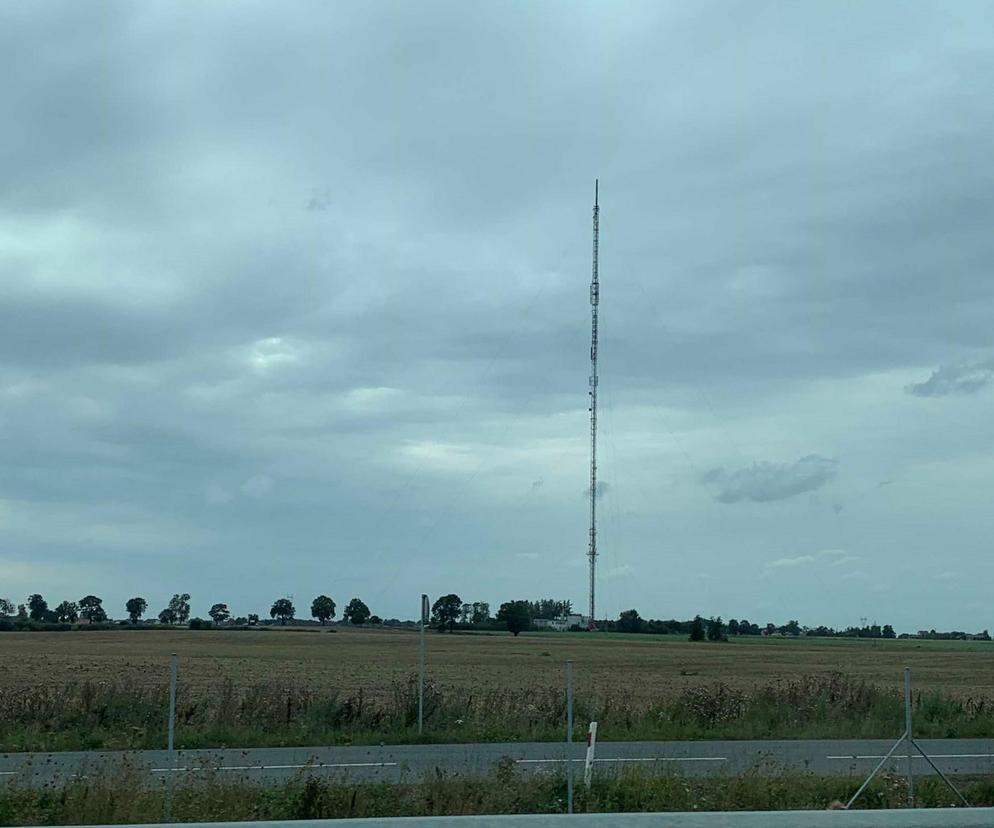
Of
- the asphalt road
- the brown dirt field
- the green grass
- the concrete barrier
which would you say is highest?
the concrete barrier

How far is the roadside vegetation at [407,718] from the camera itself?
72.7ft

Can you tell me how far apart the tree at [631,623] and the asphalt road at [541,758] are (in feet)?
318

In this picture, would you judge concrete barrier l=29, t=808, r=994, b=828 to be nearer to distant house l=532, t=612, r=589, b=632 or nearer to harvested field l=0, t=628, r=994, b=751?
harvested field l=0, t=628, r=994, b=751

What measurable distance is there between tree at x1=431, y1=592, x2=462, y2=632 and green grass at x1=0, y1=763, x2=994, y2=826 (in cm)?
7663

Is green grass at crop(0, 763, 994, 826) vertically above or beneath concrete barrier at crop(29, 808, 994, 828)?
beneath

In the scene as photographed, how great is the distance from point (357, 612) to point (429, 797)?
309 feet

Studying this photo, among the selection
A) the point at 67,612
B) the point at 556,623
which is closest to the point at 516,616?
the point at 556,623

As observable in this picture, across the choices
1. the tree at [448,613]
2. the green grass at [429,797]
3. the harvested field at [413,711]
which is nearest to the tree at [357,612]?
the tree at [448,613]

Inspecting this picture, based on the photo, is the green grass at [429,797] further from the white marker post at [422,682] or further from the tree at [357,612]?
the tree at [357,612]

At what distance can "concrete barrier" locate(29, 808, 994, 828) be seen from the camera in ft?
23.1

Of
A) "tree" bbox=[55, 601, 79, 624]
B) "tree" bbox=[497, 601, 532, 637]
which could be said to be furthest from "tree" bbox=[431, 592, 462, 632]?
"tree" bbox=[55, 601, 79, 624]

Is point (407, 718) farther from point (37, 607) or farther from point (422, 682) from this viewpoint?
point (37, 607)

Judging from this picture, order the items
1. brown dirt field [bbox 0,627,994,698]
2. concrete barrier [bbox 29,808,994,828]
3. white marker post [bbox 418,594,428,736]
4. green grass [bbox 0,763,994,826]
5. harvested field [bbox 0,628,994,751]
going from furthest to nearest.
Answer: brown dirt field [bbox 0,627,994,698] → harvested field [bbox 0,628,994,751] → white marker post [bbox 418,594,428,736] → green grass [bbox 0,763,994,826] → concrete barrier [bbox 29,808,994,828]

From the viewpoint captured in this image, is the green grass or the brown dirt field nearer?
the green grass
